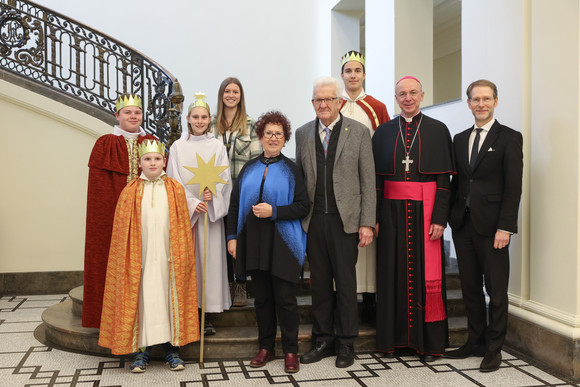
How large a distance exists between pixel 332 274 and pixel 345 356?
0.58m

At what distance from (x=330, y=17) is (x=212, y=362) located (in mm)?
6788

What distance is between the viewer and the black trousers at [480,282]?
3770mm

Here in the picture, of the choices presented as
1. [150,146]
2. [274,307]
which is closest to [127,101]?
[150,146]

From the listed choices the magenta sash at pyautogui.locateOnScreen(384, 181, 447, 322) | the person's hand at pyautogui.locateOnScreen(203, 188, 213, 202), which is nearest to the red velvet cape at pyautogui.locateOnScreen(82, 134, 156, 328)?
the person's hand at pyautogui.locateOnScreen(203, 188, 213, 202)

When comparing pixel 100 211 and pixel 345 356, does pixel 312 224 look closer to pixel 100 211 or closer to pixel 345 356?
pixel 345 356

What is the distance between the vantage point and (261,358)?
3.76 meters

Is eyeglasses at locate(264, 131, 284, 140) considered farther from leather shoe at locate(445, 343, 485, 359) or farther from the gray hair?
leather shoe at locate(445, 343, 485, 359)

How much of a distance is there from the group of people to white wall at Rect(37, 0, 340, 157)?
5.05 meters

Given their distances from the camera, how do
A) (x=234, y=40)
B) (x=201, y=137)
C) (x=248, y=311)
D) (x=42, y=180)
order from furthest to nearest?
(x=234, y=40) → (x=42, y=180) → (x=248, y=311) → (x=201, y=137)

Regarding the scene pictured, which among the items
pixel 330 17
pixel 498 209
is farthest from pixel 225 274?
pixel 330 17

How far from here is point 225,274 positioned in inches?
161

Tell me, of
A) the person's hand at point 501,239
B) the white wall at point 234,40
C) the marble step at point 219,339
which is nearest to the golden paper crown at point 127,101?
the marble step at point 219,339

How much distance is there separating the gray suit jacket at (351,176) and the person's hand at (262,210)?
1.21 ft

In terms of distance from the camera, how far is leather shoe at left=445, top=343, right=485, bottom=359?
397 cm
